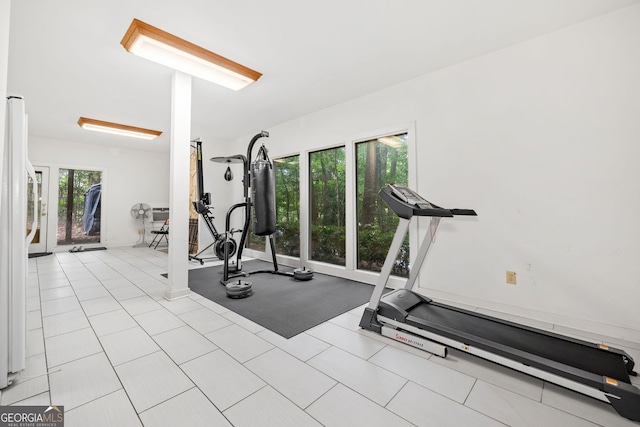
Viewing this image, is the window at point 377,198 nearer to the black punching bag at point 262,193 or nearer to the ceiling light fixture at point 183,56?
the black punching bag at point 262,193

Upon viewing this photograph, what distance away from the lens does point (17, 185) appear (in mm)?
1594

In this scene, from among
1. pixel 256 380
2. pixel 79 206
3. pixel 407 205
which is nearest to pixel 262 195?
pixel 407 205

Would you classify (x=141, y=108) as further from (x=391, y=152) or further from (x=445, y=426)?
(x=445, y=426)

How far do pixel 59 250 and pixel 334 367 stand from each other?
26.2 ft

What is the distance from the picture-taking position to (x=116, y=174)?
7.25 meters

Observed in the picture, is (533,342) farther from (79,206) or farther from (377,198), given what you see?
(79,206)

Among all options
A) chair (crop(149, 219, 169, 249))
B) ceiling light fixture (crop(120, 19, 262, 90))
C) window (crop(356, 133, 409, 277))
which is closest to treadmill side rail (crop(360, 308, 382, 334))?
window (crop(356, 133, 409, 277))

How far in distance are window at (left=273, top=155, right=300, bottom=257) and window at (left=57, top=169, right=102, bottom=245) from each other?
17.4 feet

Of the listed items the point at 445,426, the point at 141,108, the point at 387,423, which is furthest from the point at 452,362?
the point at 141,108

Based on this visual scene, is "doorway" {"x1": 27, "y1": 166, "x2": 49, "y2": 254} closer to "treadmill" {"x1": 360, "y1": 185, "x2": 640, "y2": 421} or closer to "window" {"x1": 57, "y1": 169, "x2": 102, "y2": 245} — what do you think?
"window" {"x1": 57, "y1": 169, "x2": 102, "y2": 245}

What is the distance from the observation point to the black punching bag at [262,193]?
4.01 meters

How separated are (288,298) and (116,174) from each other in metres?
6.91

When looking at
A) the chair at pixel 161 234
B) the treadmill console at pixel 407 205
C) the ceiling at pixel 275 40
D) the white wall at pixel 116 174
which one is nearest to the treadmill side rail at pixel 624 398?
the treadmill console at pixel 407 205

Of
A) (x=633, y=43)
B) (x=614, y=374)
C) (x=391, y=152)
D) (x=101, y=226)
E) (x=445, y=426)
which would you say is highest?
(x=633, y=43)
